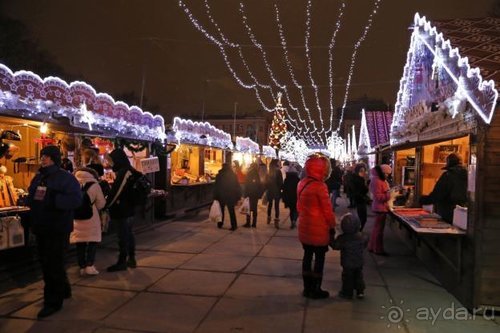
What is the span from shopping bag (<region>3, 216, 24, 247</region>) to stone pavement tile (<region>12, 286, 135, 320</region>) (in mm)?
1125

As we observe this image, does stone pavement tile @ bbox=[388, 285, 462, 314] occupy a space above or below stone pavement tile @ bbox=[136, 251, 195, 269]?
below

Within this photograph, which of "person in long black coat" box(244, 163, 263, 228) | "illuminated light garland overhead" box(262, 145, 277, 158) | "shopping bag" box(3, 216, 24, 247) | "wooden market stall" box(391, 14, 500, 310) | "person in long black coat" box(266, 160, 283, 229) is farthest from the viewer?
"illuminated light garland overhead" box(262, 145, 277, 158)

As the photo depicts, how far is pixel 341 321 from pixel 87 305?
2949 mm

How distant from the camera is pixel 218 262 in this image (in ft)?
24.3

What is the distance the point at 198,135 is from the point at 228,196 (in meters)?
4.91

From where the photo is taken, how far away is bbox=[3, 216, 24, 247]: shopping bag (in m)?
6.04

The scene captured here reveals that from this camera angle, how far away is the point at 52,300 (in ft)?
16.1

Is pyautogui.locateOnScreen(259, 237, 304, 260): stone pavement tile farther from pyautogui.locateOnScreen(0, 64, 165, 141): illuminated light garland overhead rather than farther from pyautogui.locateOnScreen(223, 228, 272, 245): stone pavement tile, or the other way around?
pyautogui.locateOnScreen(0, 64, 165, 141): illuminated light garland overhead

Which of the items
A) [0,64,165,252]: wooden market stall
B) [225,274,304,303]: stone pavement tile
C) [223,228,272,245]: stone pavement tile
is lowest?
[225,274,304,303]: stone pavement tile

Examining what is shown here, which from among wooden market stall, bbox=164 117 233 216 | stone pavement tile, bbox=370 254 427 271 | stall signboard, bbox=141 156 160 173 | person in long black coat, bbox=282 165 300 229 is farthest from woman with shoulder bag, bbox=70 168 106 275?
wooden market stall, bbox=164 117 233 216

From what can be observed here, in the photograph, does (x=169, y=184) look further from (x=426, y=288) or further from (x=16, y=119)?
(x=426, y=288)

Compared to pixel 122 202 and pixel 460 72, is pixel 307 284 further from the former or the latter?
pixel 460 72

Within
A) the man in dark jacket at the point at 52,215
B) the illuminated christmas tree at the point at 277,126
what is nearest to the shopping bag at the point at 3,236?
the man in dark jacket at the point at 52,215

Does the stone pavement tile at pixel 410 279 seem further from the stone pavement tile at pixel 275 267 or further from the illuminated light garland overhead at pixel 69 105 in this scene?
the illuminated light garland overhead at pixel 69 105
